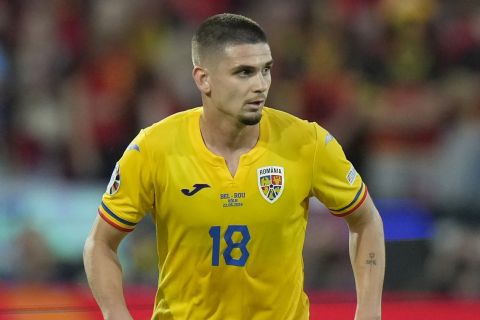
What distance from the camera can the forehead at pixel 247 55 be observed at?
10.8 ft

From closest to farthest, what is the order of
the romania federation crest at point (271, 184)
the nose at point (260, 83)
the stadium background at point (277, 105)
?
the nose at point (260, 83), the romania federation crest at point (271, 184), the stadium background at point (277, 105)

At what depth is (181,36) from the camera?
814cm

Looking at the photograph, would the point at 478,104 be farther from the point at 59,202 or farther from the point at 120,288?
the point at 120,288

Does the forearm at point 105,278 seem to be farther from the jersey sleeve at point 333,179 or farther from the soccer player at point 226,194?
the jersey sleeve at point 333,179

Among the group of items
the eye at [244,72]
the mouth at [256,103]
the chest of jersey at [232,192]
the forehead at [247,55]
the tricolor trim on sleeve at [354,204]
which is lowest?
the tricolor trim on sleeve at [354,204]

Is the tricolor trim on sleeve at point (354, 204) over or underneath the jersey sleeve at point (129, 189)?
underneath

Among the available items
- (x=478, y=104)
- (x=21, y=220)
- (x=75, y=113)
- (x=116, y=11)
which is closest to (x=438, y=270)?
(x=478, y=104)

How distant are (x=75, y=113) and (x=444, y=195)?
2.60 m

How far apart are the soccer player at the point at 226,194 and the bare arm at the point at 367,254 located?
31mm

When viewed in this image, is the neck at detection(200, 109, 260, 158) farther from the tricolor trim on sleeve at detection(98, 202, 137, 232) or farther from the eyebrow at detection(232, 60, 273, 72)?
the tricolor trim on sleeve at detection(98, 202, 137, 232)

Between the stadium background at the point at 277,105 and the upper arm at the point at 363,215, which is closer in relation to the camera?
the upper arm at the point at 363,215

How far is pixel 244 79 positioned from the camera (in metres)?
3.29

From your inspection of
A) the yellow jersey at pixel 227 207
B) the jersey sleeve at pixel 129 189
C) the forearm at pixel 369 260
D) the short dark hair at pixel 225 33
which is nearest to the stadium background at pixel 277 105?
the forearm at pixel 369 260

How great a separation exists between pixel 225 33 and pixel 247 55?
114 mm
